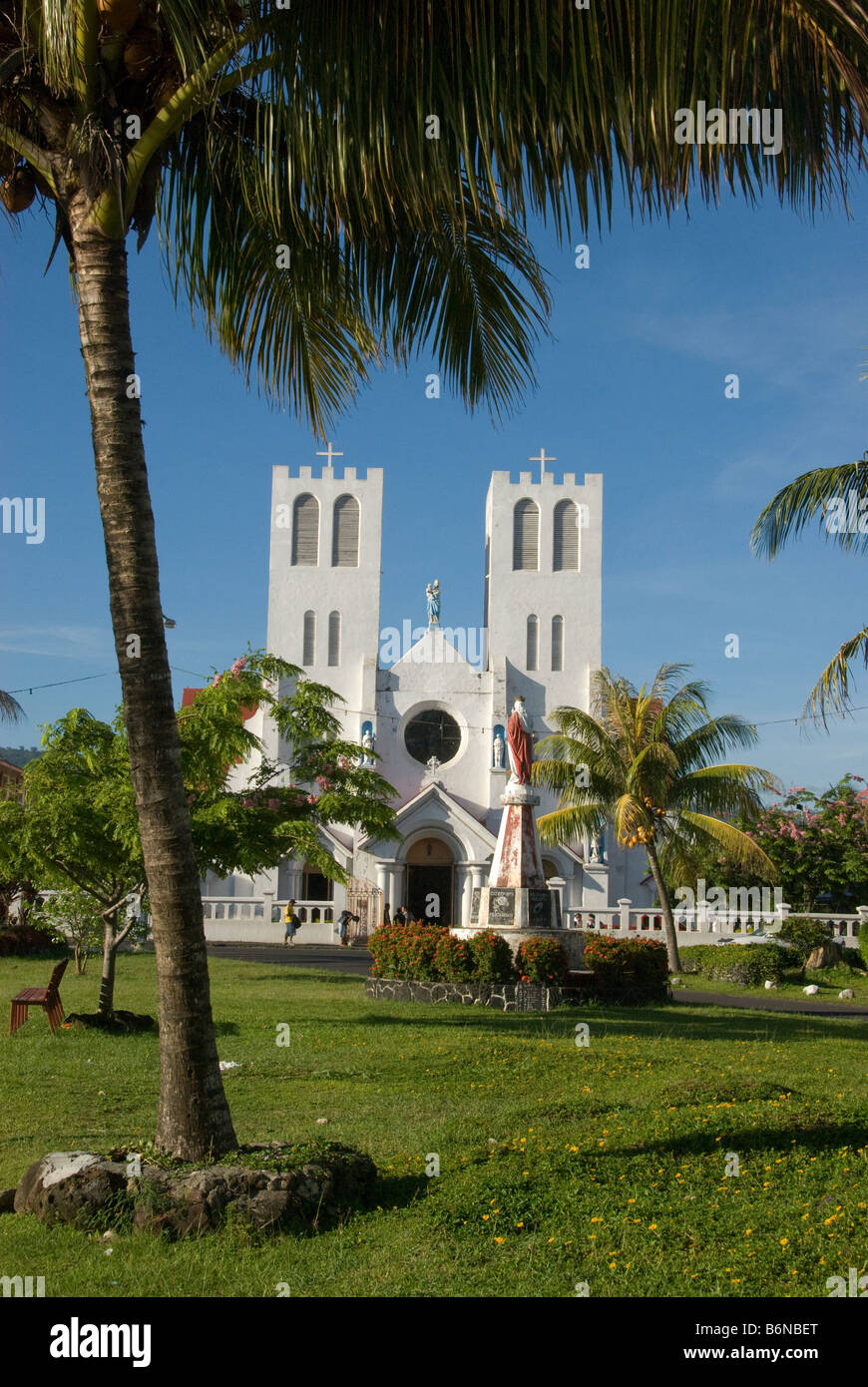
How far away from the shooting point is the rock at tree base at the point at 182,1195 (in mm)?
5473

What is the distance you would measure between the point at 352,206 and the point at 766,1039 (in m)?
10.8

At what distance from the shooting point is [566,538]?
46.3m

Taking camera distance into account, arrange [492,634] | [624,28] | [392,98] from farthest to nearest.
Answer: [492,634] → [392,98] → [624,28]

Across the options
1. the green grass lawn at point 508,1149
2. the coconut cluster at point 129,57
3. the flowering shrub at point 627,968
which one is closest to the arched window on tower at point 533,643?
the flowering shrub at point 627,968

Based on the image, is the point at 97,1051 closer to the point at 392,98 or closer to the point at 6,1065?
the point at 6,1065

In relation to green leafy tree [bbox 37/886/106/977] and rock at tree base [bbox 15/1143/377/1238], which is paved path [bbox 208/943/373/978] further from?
rock at tree base [bbox 15/1143/377/1238]

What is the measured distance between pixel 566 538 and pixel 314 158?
1636 inches

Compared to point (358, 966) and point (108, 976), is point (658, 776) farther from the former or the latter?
point (108, 976)

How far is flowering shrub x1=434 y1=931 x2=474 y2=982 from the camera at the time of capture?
16984mm

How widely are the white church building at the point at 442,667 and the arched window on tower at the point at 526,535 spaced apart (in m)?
0.05

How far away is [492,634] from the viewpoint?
1799 inches

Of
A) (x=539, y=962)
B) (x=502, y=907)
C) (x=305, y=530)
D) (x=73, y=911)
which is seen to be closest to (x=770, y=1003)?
(x=502, y=907)

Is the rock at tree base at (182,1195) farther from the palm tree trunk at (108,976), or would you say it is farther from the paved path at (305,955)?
the paved path at (305,955)
